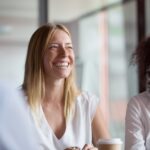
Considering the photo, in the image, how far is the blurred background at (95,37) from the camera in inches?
131

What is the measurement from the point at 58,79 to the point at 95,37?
2.33m

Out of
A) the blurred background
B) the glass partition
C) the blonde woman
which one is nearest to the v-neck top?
the blonde woman

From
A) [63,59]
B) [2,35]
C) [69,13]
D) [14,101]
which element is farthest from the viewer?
[69,13]

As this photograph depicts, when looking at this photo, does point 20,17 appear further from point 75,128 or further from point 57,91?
point 75,128

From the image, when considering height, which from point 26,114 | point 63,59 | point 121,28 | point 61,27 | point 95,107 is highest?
point 121,28

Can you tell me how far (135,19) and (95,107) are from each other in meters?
2.09

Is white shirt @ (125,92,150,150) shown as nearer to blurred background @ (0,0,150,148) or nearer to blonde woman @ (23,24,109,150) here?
blonde woman @ (23,24,109,150)

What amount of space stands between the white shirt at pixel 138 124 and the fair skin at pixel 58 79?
0.15 meters

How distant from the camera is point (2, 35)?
3326 millimetres

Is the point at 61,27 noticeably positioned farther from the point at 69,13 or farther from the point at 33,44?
the point at 69,13

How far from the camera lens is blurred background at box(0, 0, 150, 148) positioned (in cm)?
333

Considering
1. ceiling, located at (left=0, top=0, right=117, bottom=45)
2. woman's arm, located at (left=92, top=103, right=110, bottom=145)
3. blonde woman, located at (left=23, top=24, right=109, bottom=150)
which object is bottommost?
woman's arm, located at (left=92, top=103, right=110, bottom=145)

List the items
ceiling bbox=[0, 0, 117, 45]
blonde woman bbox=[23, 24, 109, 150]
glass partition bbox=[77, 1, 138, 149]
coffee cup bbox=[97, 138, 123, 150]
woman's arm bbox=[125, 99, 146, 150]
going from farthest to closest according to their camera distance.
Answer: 1. glass partition bbox=[77, 1, 138, 149]
2. ceiling bbox=[0, 0, 117, 45]
3. blonde woman bbox=[23, 24, 109, 150]
4. woman's arm bbox=[125, 99, 146, 150]
5. coffee cup bbox=[97, 138, 123, 150]

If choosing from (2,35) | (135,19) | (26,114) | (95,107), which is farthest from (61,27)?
(135,19)
